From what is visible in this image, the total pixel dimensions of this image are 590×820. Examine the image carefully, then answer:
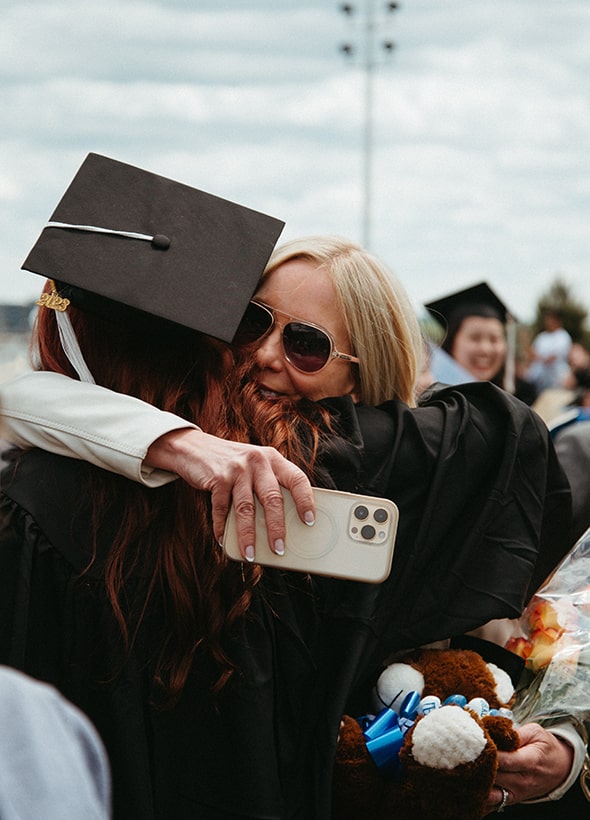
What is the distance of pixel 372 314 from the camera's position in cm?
240

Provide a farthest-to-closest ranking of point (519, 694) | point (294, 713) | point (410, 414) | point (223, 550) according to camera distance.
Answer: point (519, 694)
point (410, 414)
point (294, 713)
point (223, 550)

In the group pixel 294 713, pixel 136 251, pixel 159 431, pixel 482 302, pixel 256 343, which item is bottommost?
pixel 294 713

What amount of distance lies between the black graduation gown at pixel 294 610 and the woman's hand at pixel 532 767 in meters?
0.29

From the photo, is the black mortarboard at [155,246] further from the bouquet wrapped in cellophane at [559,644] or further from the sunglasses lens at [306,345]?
the bouquet wrapped in cellophane at [559,644]

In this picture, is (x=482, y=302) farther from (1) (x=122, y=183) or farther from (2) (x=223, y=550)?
(2) (x=223, y=550)

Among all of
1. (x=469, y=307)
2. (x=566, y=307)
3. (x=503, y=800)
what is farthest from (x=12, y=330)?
(x=566, y=307)

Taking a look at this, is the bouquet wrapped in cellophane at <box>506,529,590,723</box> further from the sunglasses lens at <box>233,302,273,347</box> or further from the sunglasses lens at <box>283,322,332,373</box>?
the sunglasses lens at <box>233,302,273,347</box>

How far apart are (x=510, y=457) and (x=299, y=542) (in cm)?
66

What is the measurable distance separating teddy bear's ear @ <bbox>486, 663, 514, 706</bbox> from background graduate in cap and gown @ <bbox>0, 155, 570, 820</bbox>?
17cm

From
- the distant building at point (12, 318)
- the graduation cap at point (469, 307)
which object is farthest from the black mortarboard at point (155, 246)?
the distant building at point (12, 318)

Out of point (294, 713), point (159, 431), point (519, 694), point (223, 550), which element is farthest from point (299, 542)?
point (519, 694)

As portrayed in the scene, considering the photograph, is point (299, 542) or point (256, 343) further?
point (256, 343)

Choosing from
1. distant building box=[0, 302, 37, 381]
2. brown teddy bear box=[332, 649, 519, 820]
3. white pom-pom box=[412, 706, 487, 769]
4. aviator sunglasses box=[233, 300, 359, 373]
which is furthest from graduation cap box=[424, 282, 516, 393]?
white pom-pom box=[412, 706, 487, 769]

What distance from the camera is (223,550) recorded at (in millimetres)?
1859
